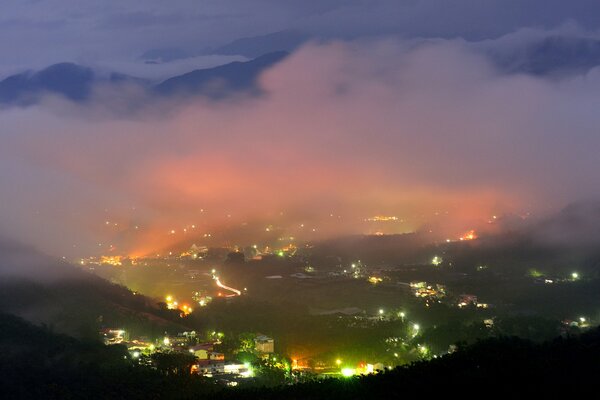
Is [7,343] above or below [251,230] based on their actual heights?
below

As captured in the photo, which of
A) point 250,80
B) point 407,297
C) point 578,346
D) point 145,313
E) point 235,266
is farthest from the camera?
point 250,80

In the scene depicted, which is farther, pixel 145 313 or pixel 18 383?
pixel 145 313

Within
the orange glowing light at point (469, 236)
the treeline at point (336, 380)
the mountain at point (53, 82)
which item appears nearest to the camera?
the treeline at point (336, 380)

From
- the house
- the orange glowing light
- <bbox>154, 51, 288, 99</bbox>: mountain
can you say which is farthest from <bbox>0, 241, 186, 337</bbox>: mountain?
<bbox>154, 51, 288, 99</bbox>: mountain

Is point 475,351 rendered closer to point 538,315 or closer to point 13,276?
point 538,315

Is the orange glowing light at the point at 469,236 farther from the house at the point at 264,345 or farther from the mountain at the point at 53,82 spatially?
the mountain at the point at 53,82

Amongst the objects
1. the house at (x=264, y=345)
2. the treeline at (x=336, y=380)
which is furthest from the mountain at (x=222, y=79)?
the treeline at (x=336, y=380)

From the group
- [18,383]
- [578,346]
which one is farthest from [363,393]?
[18,383]
